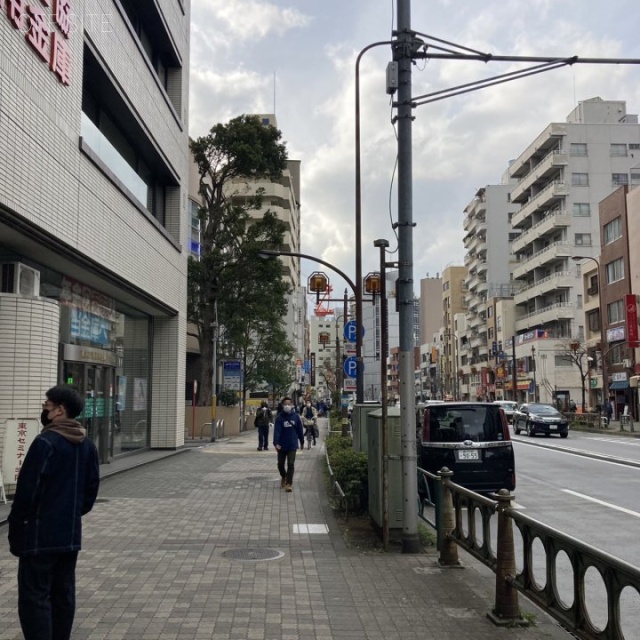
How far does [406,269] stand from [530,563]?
3.96m

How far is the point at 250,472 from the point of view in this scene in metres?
16.5

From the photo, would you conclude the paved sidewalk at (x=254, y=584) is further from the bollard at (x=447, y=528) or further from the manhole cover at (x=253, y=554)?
the bollard at (x=447, y=528)

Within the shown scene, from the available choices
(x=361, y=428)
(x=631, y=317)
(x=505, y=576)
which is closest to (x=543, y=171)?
(x=631, y=317)

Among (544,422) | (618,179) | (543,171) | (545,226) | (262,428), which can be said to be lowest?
(544,422)

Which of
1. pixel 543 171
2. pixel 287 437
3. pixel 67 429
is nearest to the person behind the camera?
pixel 67 429

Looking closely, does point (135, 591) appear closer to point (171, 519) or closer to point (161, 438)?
point (171, 519)

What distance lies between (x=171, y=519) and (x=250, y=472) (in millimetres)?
6619

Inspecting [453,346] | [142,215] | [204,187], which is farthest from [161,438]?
[453,346]

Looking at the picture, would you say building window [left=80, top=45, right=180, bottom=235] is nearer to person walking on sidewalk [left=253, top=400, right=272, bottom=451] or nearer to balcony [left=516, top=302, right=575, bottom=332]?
Answer: person walking on sidewalk [left=253, top=400, right=272, bottom=451]

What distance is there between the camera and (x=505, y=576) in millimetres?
5312

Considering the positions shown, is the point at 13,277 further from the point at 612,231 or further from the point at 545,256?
the point at 545,256

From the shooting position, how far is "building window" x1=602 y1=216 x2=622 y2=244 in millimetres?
50812

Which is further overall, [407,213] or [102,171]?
[102,171]

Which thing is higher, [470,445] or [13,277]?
[13,277]
